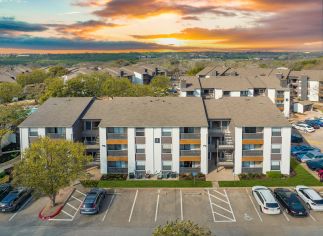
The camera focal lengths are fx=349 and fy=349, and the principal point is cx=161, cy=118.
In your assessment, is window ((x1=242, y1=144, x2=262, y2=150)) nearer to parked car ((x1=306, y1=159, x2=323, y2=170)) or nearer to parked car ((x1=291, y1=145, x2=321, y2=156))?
parked car ((x1=306, y1=159, x2=323, y2=170))

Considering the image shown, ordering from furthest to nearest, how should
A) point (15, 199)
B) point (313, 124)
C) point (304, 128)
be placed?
point (313, 124), point (304, 128), point (15, 199)

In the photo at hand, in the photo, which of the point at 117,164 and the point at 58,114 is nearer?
the point at 117,164

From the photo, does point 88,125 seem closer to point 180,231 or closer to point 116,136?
point 116,136

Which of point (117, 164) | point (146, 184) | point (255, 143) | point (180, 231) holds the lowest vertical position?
point (146, 184)

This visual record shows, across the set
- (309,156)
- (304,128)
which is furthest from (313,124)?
(309,156)

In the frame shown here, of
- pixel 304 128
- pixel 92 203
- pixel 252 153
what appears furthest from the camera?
pixel 304 128

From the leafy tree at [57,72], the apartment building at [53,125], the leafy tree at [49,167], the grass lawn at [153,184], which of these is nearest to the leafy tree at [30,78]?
the leafy tree at [57,72]

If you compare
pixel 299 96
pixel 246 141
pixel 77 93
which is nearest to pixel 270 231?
pixel 246 141
